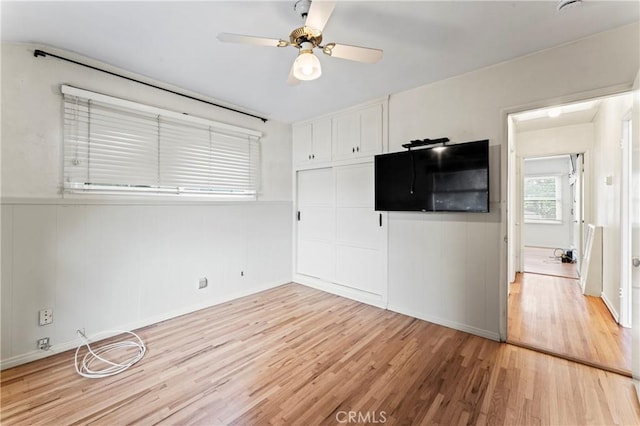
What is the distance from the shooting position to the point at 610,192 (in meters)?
3.34

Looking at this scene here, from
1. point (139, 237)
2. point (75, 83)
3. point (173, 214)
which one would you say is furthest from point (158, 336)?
point (75, 83)

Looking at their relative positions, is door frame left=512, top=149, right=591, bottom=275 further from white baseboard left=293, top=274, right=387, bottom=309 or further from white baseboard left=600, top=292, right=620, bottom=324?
white baseboard left=293, top=274, right=387, bottom=309

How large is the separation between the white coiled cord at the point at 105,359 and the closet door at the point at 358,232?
2529 millimetres

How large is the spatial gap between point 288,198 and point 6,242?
3.17 meters

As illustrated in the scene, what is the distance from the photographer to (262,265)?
418 centimetres

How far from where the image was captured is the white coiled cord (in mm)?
2154

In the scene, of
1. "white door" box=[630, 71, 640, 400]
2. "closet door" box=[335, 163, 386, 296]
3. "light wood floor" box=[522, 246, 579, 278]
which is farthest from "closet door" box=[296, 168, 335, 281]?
"light wood floor" box=[522, 246, 579, 278]

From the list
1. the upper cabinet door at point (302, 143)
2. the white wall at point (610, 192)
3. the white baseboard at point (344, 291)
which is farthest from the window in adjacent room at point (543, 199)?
the upper cabinet door at point (302, 143)

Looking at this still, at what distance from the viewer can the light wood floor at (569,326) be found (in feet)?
7.75

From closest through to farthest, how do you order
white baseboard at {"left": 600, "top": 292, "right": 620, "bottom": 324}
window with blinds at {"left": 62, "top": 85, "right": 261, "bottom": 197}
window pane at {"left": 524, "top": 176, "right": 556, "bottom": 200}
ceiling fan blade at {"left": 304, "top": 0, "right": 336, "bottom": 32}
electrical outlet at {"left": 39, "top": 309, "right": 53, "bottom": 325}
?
ceiling fan blade at {"left": 304, "top": 0, "right": 336, "bottom": 32}, electrical outlet at {"left": 39, "top": 309, "right": 53, "bottom": 325}, window with blinds at {"left": 62, "top": 85, "right": 261, "bottom": 197}, white baseboard at {"left": 600, "top": 292, "right": 620, "bottom": 324}, window pane at {"left": 524, "top": 176, "right": 556, "bottom": 200}

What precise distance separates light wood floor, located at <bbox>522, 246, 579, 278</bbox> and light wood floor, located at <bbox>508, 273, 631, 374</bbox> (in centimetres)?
108

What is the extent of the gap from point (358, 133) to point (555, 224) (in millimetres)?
7720

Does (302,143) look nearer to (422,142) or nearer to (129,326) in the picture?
(422,142)

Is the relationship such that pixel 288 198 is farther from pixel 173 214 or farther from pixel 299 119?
pixel 173 214
